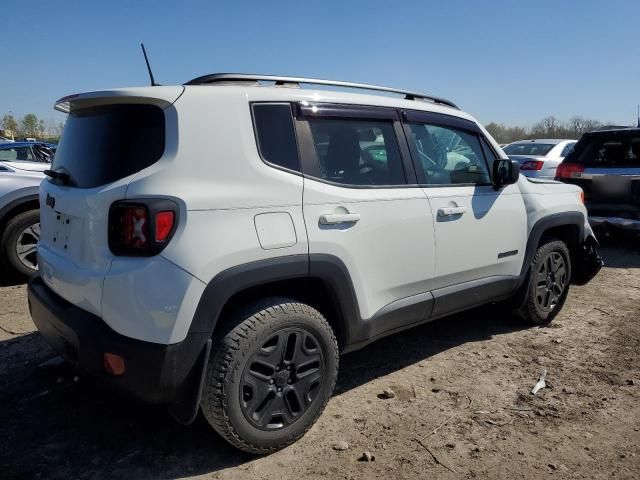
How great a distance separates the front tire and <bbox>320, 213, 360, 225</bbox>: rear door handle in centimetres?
45

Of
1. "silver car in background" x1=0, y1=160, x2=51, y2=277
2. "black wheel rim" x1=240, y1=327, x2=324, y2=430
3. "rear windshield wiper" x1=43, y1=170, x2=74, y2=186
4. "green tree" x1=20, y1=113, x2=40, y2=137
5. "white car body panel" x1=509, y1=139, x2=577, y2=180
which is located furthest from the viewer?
"green tree" x1=20, y1=113, x2=40, y2=137

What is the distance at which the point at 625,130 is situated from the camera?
6875mm

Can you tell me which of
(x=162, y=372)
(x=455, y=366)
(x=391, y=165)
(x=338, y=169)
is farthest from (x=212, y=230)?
(x=455, y=366)

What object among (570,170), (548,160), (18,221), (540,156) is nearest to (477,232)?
(570,170)

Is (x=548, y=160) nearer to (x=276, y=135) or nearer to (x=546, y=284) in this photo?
(x=546, y=284)

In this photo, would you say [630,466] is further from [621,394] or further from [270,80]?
[270,80]

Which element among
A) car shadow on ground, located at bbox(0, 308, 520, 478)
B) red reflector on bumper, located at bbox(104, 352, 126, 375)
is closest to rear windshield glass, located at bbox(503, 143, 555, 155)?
car shadow on ground, located at bbox(0, 308, 520, 478)

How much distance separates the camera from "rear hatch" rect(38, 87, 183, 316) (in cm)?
234

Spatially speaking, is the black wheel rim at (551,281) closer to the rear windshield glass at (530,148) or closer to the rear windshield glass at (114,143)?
the rear windshield glass at (114,143)

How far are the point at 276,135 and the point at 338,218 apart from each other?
54cm

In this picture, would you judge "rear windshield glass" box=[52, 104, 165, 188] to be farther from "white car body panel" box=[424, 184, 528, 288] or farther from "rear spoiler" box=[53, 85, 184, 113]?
"white car body panel" box=[424, 184, 528, 288]

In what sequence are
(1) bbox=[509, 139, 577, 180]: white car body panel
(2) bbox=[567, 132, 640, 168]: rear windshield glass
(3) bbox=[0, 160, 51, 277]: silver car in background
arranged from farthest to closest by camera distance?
1. (1) bbox=[509, 139, 577, 180]: white car body panel
2. (2) bbox=[567, 132, 640, 168]: rear windshield glass
3. (3) bbox=[0, 160, 51, 277]: silver car in background

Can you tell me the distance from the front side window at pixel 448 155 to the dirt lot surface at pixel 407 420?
1.35 m

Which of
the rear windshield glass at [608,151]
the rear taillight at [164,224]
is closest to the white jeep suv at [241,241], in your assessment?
the rear taillight at [164,224]
